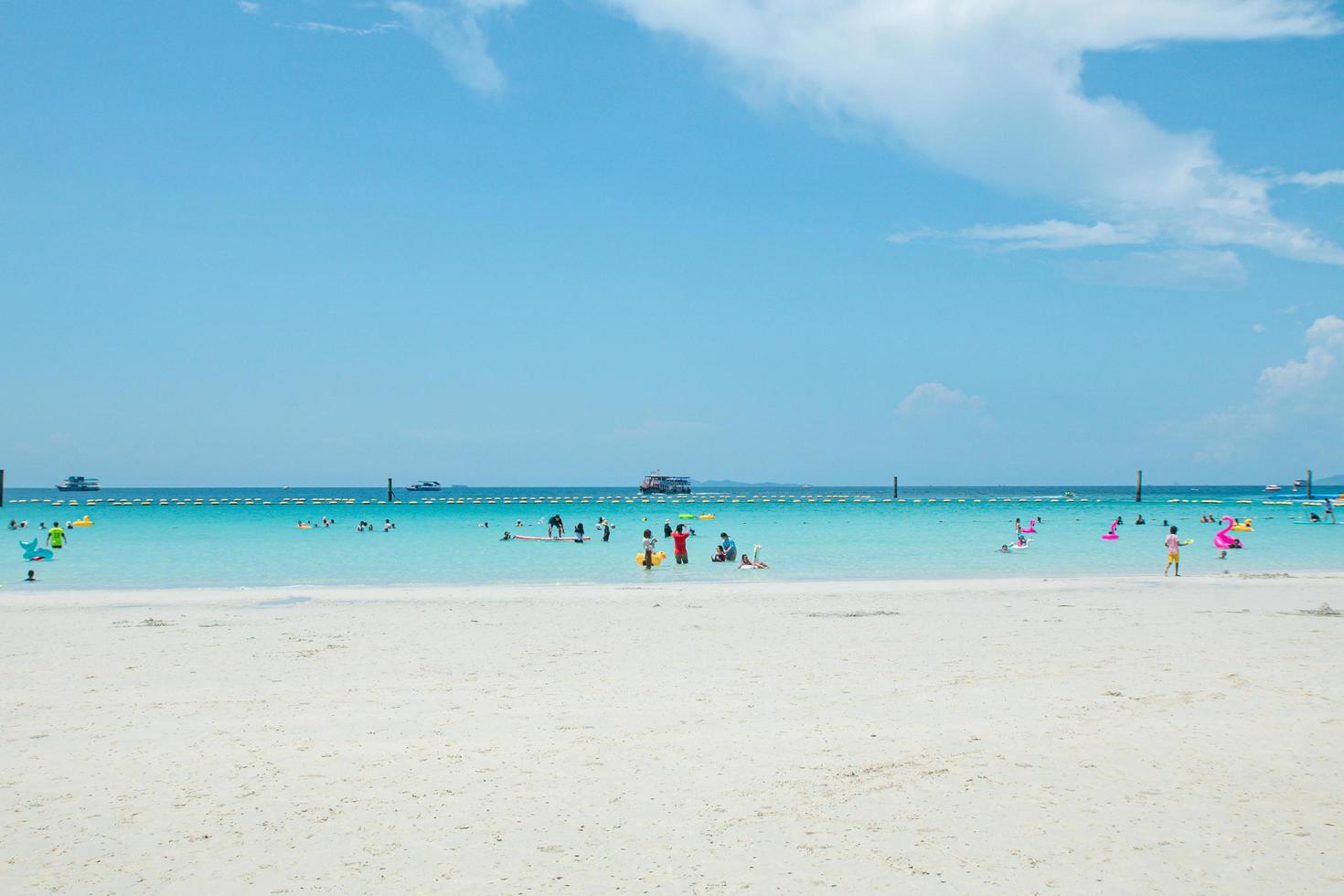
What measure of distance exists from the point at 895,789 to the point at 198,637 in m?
11.4

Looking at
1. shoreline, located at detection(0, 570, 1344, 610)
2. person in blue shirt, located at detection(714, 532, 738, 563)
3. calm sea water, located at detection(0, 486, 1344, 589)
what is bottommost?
calm sea water, located at detection(0, 486, 1344, 589)

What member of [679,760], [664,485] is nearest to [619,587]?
[679,760]

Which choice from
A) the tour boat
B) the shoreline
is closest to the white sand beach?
the shoreline

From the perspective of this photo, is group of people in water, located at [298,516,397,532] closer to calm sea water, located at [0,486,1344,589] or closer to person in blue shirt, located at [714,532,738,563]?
calm sea water, located at [0,486,1344,589]

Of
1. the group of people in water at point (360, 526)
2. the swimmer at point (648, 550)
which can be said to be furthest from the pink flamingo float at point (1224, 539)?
the group of people in water at point (360, 526)

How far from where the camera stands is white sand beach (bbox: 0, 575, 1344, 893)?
546 centimetres

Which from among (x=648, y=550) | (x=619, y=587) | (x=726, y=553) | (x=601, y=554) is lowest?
(x=601, y=554)

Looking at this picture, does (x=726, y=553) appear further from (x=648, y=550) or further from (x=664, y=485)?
(x=664, y=485)

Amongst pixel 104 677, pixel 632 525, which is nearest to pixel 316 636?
pixel 104 677

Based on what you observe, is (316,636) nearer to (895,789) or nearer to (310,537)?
(895,789)

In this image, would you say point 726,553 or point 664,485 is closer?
point 726,553

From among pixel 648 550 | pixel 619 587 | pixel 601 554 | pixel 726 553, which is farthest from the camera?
pixel 601 554

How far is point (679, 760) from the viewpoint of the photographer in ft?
24.5

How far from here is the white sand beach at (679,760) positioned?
5.46 m
